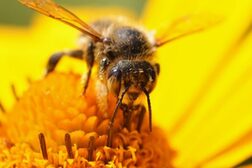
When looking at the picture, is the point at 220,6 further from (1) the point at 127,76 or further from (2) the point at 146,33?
(1) the point at 127,76

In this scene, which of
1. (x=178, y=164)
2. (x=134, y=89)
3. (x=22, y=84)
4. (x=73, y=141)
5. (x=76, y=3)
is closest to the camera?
(x=134, y=89)

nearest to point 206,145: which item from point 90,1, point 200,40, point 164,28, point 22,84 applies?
point 164,28

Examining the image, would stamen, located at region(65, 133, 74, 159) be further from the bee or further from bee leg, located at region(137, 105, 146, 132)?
bee leg, located at region(137, 105, 146, 132)

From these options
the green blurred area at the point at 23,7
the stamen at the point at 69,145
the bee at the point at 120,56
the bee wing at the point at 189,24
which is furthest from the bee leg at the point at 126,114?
the green blurred area at the point at 23,7

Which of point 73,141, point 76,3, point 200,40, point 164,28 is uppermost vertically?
point 76,3

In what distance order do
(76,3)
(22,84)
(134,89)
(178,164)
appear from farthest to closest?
(76,3) → (22,84) → (178,164) → (134,89)

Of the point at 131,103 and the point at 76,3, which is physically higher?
the point at 76,3

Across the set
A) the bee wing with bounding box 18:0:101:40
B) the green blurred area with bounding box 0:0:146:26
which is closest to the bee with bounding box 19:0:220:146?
the bee wing with bounding box 18:0:101:40

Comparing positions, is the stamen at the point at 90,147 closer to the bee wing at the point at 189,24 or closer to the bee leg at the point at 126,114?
the bee leg at the point at 126,114
